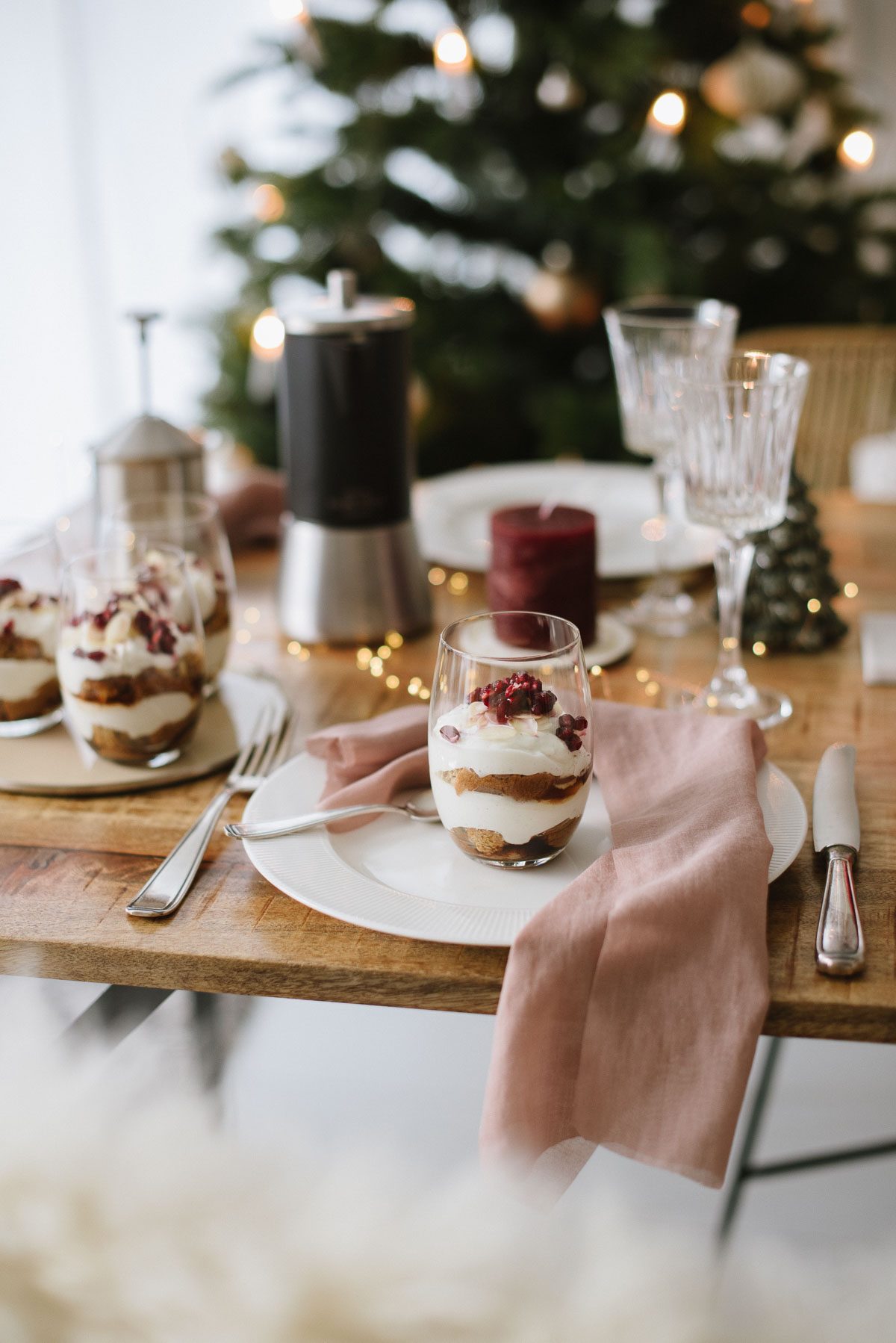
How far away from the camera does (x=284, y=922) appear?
0.69m

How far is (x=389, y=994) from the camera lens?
25.3 inches

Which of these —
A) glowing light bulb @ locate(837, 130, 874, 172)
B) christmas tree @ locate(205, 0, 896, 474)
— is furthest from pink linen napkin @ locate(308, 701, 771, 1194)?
glowing light bulb @ locate(837, 130, 874, 172)

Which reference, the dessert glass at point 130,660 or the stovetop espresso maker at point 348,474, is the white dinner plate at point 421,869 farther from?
the stovetop espresso maker at point 348,474

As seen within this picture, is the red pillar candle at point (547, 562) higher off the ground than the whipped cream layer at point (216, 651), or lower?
higher

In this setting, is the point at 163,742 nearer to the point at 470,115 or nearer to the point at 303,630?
the point at 303,630

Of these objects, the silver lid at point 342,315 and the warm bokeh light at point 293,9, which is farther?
the warm bokeh light at point 293,9

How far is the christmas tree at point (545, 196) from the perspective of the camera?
2084 millimetres

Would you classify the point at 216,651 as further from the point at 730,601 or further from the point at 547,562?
the point at 730,601

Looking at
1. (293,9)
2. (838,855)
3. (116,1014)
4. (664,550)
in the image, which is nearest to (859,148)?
(293,9)

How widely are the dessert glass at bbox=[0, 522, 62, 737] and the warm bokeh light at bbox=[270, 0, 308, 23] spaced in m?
1.39

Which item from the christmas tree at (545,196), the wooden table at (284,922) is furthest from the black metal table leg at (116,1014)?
the christmas tree at (545,196)

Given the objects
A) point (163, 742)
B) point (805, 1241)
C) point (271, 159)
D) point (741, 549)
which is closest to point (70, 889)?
point (163, 742)

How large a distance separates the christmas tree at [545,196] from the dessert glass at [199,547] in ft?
3.37

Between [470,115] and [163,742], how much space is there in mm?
1719
